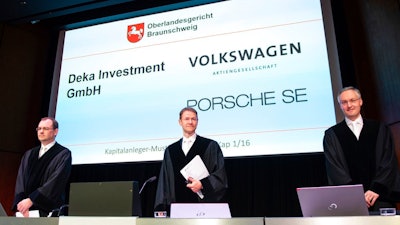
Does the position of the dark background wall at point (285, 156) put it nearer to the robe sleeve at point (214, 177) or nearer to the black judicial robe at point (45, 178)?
the robe sleeve at point (214, 177)

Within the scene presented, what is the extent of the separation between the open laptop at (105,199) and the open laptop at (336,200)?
70 centimetres

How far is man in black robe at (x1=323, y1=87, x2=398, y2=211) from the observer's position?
7.22ft

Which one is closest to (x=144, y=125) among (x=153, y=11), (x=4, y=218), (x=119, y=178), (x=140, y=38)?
(x=119, y=178)

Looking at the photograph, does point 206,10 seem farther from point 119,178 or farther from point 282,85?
point 119,178

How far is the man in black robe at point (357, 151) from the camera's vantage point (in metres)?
2.20

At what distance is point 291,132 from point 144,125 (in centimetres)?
147

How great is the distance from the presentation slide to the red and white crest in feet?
0.04

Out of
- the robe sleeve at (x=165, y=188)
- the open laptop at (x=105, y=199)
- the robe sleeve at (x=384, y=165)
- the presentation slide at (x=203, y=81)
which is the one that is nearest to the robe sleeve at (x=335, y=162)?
the robe sleeve at (x=384, y=165)

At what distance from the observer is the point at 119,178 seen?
3.84 metres

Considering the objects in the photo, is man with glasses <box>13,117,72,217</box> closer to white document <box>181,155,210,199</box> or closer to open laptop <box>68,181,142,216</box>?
white document <box>181,155,210,199</box>

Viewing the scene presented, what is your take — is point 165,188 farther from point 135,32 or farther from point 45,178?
point 135,32

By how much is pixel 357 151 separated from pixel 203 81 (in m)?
1.68

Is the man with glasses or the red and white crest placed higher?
the red and white crest

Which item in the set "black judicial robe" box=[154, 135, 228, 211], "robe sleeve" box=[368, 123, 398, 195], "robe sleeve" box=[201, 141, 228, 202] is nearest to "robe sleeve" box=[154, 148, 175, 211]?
"black judicial robe" box=[154, 135, 228, 211]
